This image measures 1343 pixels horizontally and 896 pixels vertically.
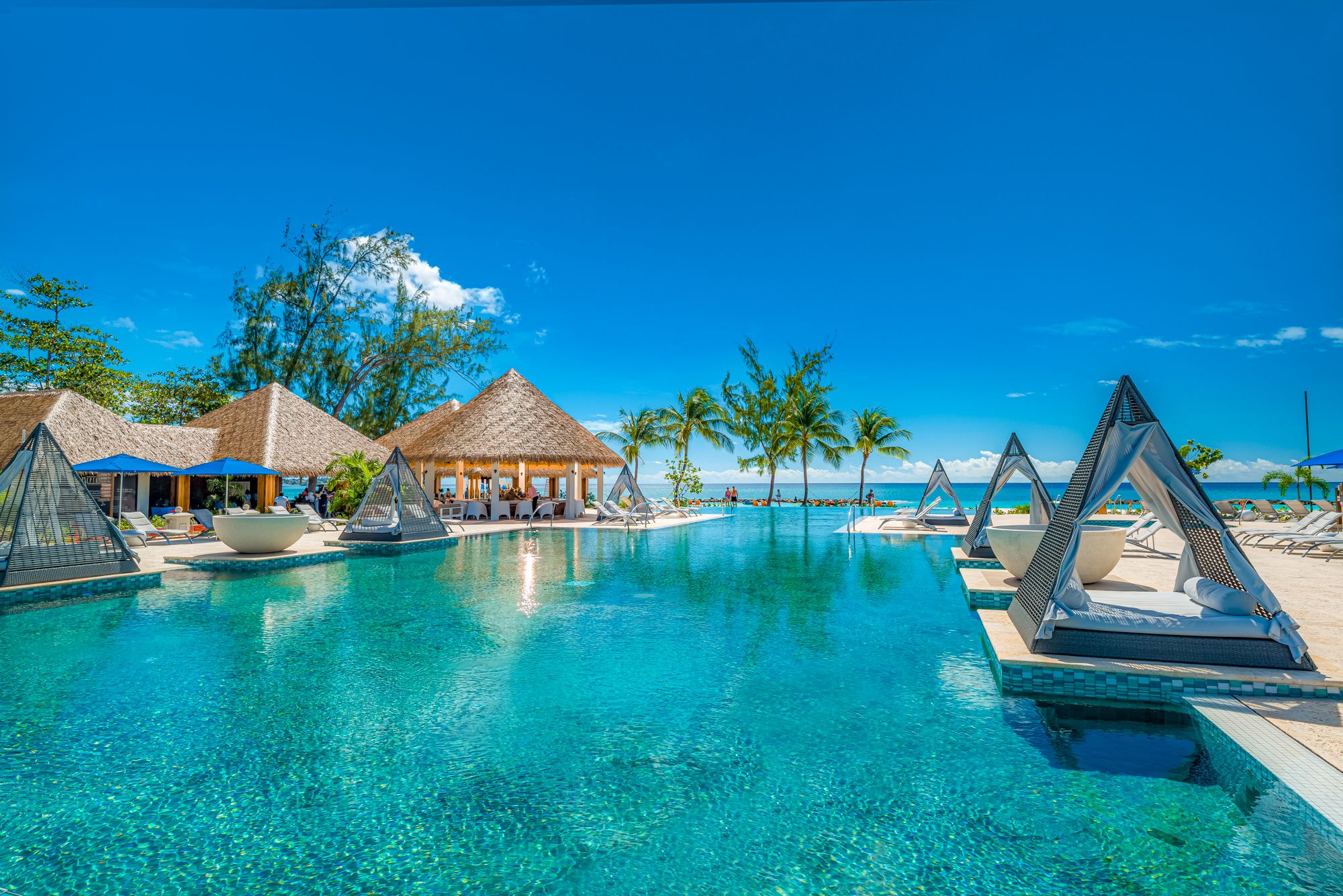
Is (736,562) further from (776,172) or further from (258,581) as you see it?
(776,172)

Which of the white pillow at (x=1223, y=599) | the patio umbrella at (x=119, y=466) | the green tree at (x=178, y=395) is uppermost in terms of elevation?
the green tree at (x=178, y=395)

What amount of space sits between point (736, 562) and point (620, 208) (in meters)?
16.8

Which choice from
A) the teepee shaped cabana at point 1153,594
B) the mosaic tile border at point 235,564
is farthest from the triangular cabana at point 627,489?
the teepee shaped cabana at point 1153,594

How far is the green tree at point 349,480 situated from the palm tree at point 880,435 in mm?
21477

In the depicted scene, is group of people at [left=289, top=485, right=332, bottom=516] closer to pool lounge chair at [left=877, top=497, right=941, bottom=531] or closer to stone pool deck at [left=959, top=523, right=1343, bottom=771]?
pool lounge chair at [left=877, top=497, right=941, bottom=531]

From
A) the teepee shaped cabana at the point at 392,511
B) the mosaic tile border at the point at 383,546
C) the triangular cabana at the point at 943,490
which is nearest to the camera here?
the mosaic tile border at the point at 383,546

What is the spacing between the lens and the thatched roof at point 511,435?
2031cm

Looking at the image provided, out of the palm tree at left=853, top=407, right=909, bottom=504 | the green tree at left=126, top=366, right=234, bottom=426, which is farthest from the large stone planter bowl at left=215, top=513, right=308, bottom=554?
the palm tree at left=853, top=407, right=909, bottom=504

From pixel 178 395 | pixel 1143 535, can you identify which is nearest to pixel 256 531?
pixel 1143 535

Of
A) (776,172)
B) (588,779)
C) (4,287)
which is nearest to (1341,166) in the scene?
(776,172)

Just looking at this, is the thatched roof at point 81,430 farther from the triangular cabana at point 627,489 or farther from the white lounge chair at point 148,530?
the triangular cabana at point 627,489

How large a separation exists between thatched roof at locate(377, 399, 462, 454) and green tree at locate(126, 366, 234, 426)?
912 cm

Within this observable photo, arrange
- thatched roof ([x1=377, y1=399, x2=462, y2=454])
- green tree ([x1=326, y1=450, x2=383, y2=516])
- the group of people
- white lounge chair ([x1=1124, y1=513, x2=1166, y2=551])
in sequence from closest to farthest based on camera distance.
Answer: white lounge chair ([x1=1124, y1=513, x2=1166, y2=551]), green tree ([x1=326, y1=450, x2=383, y2=516]), the group of people, thatched roof ([x1=377, y1=399, x2=462, y2=454])

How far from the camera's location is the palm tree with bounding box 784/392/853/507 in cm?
2992
